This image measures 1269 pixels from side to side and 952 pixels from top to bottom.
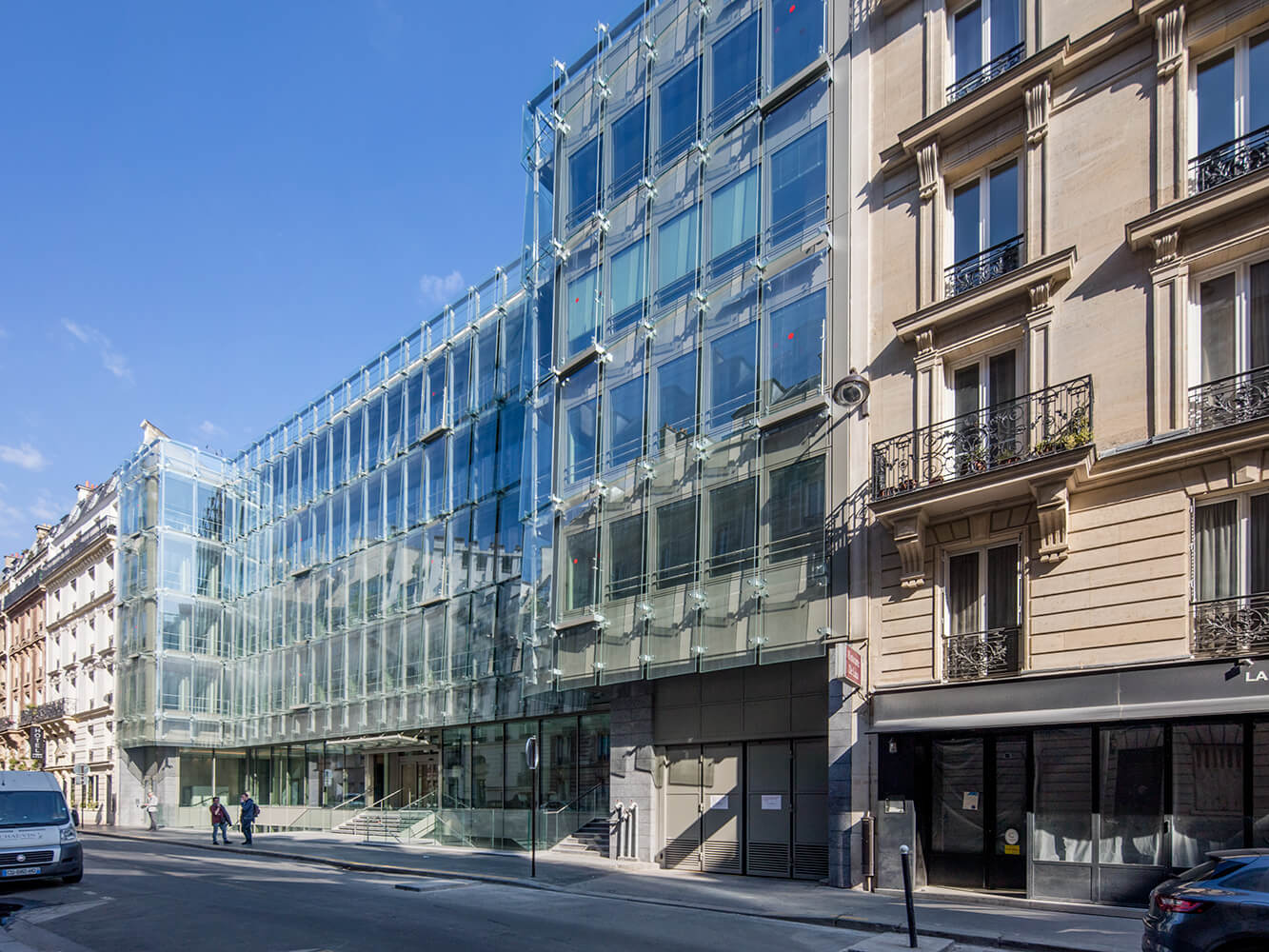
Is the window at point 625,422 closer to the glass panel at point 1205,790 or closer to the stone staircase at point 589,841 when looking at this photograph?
the stone staircase at point 589,841

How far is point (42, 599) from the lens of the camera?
62.6 meters

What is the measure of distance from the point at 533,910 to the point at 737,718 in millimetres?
6887

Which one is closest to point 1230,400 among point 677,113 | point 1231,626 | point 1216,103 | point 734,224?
point 1231,626

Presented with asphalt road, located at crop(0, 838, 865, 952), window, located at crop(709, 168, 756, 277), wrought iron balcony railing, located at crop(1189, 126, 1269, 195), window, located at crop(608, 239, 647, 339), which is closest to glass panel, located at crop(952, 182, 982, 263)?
wrought iron balcony railing, located at crop(1189, 126, 1269, 195)

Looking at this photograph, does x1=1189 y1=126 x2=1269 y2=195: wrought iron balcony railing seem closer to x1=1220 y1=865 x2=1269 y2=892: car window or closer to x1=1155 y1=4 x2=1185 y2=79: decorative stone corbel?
x1=1155 y1=4 x2=1185 y2=79: decorative stone corbel

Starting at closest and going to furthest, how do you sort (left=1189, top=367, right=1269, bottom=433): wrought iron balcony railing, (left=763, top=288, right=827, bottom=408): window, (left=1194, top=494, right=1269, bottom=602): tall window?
(left=1194, top=494, right=1269, bottom=602): tall window → (left=1189, top=367, right=1269, bottom=433): wrought iron balcony railing → (left=763, top=288, right=827, bottom=408): window

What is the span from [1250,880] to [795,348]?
1324 centimetres

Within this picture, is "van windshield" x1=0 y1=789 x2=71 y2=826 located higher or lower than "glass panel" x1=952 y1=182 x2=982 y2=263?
lower

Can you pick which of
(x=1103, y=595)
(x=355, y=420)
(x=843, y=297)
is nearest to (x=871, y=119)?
(x=843, y=297)

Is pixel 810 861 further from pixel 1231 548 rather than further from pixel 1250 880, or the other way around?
pixel 1250 880

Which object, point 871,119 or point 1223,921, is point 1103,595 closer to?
point 1223,921

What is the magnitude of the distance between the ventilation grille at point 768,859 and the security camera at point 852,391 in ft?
27.5

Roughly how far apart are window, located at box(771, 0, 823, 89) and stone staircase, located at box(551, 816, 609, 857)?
55.3 ft

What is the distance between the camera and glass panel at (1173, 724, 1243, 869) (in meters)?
13.2
